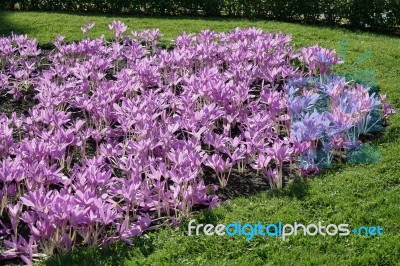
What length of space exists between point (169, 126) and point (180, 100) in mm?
859

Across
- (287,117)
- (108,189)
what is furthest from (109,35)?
(108,189)

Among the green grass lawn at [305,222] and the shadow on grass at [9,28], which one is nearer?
the green grass lawn at [305,222]

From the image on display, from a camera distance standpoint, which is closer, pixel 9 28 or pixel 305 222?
pixel 305 222

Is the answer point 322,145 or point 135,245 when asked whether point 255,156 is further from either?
Answer: point 135,245

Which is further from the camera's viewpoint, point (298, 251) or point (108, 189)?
point (108, 189)

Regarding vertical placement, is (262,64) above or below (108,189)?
above

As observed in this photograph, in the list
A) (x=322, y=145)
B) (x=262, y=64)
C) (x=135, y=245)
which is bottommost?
(x=135, y=245)

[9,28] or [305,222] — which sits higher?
[9,28]

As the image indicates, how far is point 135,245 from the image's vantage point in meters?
3.76

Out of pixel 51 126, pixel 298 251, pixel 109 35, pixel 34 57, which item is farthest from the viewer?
pixel 109 35

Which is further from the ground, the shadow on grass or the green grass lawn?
the shadow on grass

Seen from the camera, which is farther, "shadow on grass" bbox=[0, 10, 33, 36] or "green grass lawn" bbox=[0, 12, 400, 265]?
"shadow on grass" bbox=[0, 10, 33, 36]

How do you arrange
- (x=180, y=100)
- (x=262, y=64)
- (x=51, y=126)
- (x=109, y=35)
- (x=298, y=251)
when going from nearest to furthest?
(x=298, y=251), (x=51, y=126), (x=180, y=100), (x=262, y=64), (x=109, y=35)

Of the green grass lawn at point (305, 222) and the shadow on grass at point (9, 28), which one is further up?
the shadow on grass at point (9, 28)
